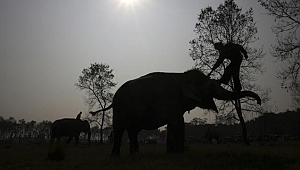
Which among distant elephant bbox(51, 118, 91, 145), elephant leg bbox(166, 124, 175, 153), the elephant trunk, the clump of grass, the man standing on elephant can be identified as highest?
the man standing on elephant

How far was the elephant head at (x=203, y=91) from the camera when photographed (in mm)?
10344

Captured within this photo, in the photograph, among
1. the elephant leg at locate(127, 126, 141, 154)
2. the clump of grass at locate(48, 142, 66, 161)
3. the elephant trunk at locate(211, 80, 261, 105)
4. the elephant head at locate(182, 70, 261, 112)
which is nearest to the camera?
the clump of grass at locate(48, 142, 66, 161)

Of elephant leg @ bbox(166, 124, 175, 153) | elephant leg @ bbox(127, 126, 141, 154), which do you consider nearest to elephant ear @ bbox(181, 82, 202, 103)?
elephant leg @ bbox(166, 124, 175, 153)

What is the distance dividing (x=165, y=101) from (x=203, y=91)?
1.47 meters

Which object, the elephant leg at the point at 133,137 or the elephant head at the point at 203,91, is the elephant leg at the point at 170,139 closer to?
the elephant head at the point at 203,91

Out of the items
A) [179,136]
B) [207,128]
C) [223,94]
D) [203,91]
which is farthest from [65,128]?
[207,128]

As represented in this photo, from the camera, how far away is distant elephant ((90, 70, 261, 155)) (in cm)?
1020

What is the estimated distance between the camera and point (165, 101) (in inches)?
410

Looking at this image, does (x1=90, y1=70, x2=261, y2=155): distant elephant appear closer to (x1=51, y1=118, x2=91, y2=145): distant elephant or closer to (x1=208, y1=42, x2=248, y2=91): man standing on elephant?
(x1=208, y1=42, x2=248, y2=91): man standing on elephant

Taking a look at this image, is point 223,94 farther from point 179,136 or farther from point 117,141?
point 117,141

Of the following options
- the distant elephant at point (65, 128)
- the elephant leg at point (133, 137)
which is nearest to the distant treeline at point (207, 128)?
the distant elephant at point (65, 128)

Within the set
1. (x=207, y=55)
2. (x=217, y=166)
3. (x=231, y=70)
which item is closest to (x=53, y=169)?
(x=217, y=166)

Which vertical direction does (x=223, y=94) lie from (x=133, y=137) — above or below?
above

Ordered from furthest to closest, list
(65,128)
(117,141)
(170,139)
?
(65,128) → (117,141) → (170,139)
